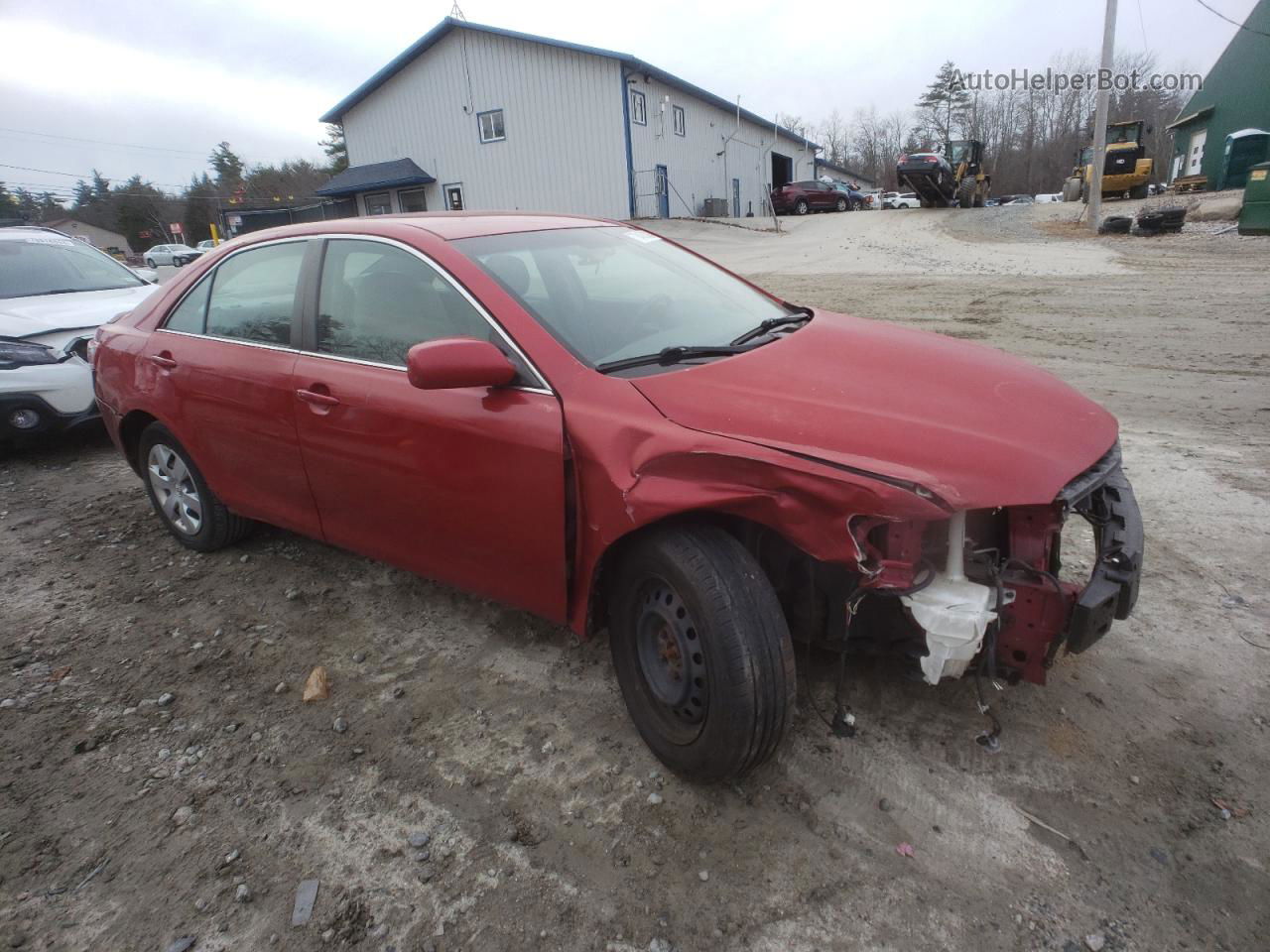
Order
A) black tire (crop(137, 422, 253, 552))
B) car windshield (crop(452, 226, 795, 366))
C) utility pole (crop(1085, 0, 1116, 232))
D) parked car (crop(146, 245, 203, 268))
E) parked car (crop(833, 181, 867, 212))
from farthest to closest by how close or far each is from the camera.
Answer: parked car (crop(146, 245, 203, 268))
parked car (crop(833, 181, 867, 212))
utility pole (crop(1085, 0, 1116, 232))
black tire (crop(137, 422, 253, 552))
car windshield (crop(452, 226, 795, 366))

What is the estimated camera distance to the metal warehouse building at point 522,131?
25.0 metres

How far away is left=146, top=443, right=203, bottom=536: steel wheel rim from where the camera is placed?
3.84 metres

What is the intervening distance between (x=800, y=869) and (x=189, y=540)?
11.6 ft

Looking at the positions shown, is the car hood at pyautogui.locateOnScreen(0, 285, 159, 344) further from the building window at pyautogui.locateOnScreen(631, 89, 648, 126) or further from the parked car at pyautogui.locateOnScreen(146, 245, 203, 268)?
the parked car at pyautogui.locateOnScreen(146, 245, 203, 268)

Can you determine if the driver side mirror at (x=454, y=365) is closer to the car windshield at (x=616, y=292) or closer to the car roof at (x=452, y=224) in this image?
the car windshield at (x=616, y=292)

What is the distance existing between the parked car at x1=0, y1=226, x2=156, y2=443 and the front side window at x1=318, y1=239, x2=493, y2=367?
3836mm

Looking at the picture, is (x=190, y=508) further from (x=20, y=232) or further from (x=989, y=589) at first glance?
(x=20, y=232)

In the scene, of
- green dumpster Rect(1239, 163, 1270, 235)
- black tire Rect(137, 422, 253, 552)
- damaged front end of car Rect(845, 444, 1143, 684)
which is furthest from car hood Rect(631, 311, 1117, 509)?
green dumpster Rect(1239, 163, 1270, 235)

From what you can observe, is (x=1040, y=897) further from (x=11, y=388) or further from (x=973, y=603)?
(x=11, y=388)

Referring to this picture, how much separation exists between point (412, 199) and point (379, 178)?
1.42 metres

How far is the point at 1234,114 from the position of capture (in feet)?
95.6

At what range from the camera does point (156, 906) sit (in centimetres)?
196

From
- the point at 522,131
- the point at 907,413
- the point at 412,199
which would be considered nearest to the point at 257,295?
the point at 907,413

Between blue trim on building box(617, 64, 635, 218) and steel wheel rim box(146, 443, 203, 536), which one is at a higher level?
blue trim on building box(617, 64, 635, 218)
